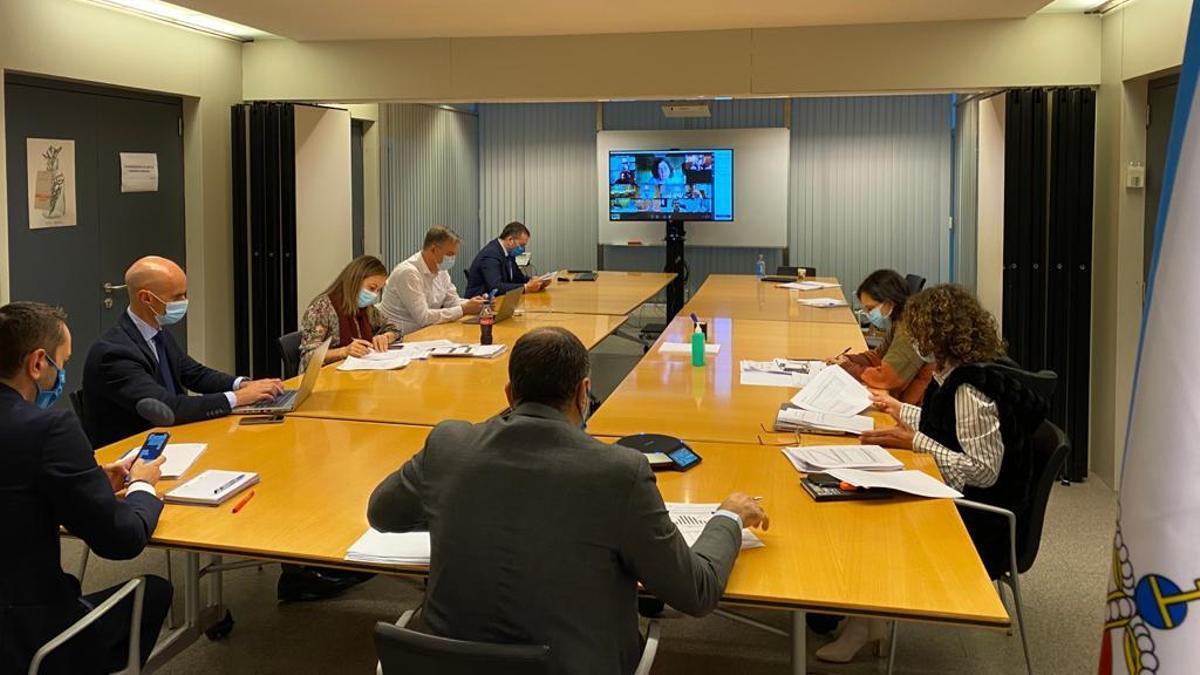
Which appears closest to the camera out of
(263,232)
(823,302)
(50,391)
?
(50,391)

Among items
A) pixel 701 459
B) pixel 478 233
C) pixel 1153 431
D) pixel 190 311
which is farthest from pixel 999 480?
pixel 478 233

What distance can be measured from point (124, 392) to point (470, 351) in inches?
69.6

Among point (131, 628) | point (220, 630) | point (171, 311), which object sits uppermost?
point (171, 311)

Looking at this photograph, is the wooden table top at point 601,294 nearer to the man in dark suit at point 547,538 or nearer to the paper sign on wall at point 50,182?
the paper sign on wall at point 50,182

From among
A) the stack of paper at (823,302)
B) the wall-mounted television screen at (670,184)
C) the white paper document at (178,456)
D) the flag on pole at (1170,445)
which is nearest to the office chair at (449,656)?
the flag on pole at (1170,445)

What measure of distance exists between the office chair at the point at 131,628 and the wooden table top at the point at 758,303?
4349 millimetres

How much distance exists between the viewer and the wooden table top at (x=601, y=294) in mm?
6527

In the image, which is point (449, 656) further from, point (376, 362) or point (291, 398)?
point (376, 362)

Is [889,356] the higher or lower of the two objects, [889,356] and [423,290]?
the lower

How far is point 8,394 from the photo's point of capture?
6.93ft

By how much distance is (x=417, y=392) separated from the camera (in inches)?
154

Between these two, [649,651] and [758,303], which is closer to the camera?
[649,651]

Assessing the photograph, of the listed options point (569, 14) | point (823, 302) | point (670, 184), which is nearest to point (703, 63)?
point (569, 14)

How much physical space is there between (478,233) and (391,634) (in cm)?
1009
